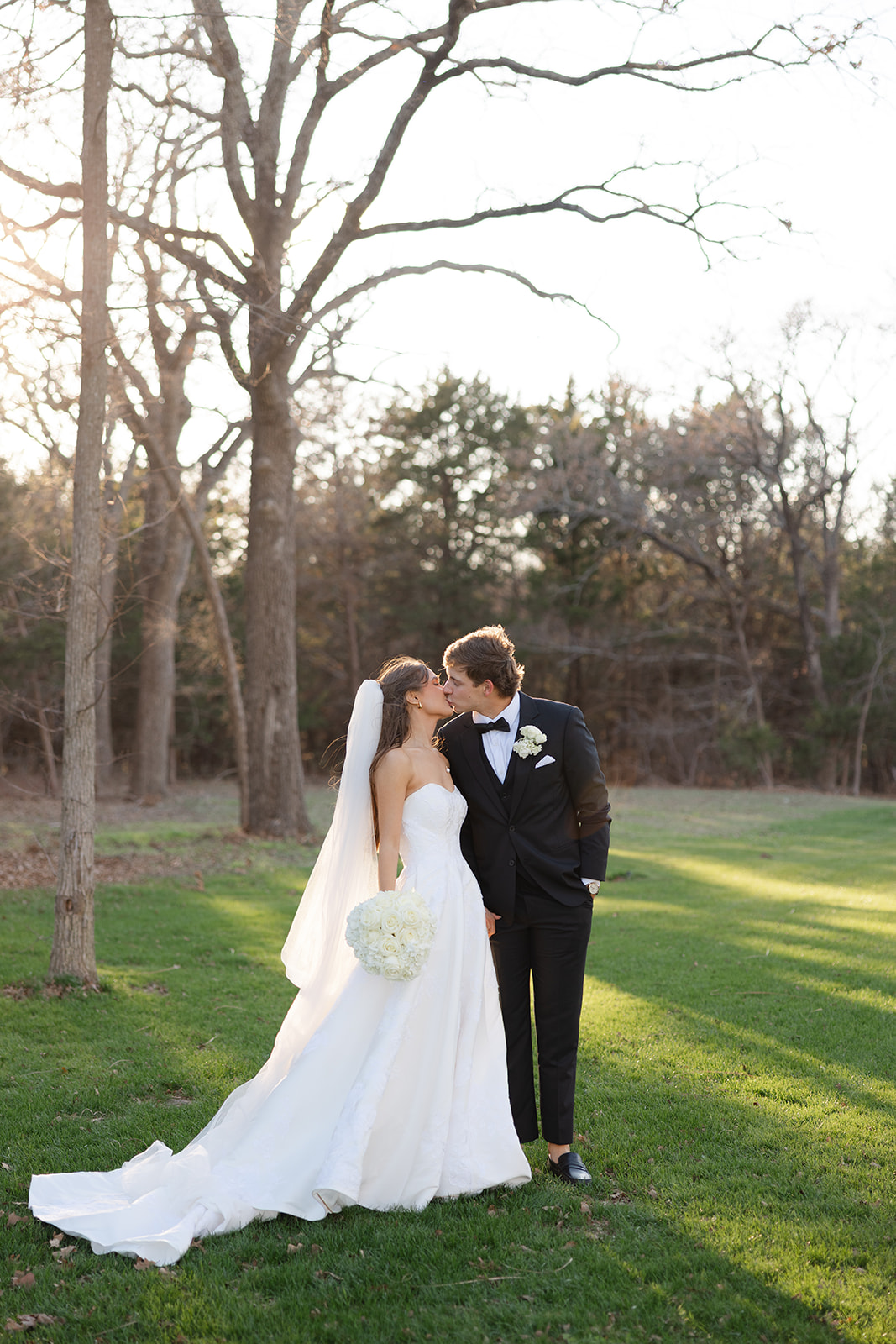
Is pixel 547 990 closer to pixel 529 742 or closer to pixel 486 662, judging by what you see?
pixel 529 742

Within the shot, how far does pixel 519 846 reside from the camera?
14.5 feet

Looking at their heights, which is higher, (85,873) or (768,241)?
(768,241)

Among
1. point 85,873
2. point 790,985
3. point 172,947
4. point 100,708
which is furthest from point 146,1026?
point 100,708

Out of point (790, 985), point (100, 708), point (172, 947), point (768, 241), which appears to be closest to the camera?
point (790, 985)

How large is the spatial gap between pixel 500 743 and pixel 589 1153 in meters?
1.79

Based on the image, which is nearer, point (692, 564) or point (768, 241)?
point (768, 241)

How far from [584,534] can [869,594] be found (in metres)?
8.24

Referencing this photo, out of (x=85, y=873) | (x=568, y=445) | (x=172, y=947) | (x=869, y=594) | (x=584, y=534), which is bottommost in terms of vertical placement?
(x=172, y=947)

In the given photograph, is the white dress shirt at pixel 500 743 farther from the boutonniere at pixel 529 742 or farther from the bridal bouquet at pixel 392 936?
the bridal bouquet at pixel 392 936

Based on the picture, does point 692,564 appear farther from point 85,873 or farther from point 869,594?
point 85,873

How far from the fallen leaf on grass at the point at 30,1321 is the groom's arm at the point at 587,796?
7.89 feet

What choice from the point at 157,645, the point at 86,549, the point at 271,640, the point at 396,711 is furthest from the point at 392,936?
the point at 157,645

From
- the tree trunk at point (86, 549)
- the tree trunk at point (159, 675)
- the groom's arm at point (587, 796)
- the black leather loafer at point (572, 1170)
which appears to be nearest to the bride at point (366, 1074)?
the black leather loafer at point (572, 1170)

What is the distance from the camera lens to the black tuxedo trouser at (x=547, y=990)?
14.4ft
